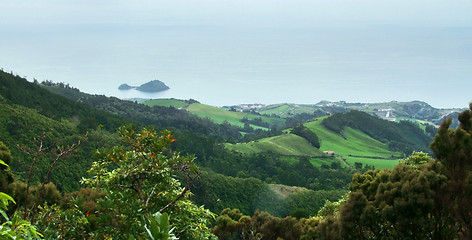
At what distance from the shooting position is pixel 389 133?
95.2m

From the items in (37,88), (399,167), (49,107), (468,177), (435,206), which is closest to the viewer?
(468,177)

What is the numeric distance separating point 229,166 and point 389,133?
177ft

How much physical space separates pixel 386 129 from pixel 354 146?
18953 mm

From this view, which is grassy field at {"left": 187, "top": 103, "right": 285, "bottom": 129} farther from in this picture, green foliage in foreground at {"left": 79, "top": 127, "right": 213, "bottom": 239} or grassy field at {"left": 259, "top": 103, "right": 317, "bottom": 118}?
green foliage in foreground at {"left": 79, "top": 127, "right": 213, "bottom": 239}

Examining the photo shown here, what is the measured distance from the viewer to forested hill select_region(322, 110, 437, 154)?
293 ft

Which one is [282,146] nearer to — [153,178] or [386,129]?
[386,129]

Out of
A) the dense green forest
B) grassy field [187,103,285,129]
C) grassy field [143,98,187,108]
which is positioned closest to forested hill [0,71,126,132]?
the dense green forest

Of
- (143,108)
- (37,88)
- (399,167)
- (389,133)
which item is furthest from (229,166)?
(389,133)

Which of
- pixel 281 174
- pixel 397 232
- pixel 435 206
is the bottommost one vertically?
pixel 281 174

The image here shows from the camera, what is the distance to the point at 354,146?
81000mm

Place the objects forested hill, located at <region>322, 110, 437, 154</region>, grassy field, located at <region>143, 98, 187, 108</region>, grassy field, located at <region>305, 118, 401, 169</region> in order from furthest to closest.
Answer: grassy field, located at <region>143, 98, 187, 108</region>
forested hill, located at <region>322, 110, 437, 154</region>
grassy field, located at <region>305, 118, 401, 169</region>

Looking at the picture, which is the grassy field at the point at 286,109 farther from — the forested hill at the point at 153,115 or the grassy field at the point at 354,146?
the forested hill at the point at 153,115

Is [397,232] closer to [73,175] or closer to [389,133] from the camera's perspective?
[73,175]

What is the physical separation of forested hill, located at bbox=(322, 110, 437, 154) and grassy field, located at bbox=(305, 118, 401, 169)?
1830mm
